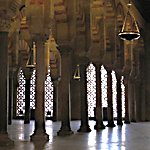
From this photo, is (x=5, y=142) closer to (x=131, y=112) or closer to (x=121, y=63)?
(x=121, y=63)

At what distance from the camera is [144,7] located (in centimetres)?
2041

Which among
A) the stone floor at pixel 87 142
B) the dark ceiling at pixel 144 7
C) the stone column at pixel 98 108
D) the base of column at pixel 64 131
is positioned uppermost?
the dark ceiling at pixel 144 7

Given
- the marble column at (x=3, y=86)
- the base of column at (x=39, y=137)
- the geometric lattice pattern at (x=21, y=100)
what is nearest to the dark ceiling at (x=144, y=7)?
the geometric lattice pattern at (x=21, y=100)

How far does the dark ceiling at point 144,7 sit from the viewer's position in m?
19.3

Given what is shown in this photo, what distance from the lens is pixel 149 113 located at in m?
21.9

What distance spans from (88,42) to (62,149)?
5753 millimetres

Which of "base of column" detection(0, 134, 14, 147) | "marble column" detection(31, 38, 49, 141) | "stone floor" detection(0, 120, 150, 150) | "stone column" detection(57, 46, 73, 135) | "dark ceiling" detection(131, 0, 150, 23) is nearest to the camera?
"base of column" detection(0, 134, 14, 147)

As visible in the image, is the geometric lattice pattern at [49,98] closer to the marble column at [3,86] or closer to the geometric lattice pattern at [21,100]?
the geometric lattice pattern at [21,100]

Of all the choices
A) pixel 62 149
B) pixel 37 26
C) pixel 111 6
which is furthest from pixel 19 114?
pixel 62 149

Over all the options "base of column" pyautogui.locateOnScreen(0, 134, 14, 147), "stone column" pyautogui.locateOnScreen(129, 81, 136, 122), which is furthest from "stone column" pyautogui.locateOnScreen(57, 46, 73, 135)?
"stone column" pyautogui.locateOnScreen(129, 81, 136, 122)

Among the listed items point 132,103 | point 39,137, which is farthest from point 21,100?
point 39,137

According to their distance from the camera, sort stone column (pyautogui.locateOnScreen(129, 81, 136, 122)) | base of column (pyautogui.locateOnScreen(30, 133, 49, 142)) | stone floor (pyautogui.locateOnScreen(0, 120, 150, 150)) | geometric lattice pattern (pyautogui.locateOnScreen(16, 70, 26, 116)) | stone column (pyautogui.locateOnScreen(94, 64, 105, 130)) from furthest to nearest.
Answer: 1. geometric lattice pattern (pyautogui.locateOnScreen(16, 70, 26, 116))
2. stone column (pyautogui.locateOnScreen(129, 81, 136, 122))
3. stone column (pyautogui.locateOnScreen(94, 64, 105, 130))
4. base of column (pyautogui.locateOnScreen(30, 133, 49, 142))
5. stone floor (pyautogui.locateOnScreen(0, 120, 150, 150))

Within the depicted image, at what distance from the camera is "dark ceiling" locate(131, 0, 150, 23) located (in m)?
19.3

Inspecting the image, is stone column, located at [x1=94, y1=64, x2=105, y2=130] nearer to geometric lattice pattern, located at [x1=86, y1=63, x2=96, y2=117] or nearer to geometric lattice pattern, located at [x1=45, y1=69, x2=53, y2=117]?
geometric lattice pattern, located at [x1=86, y1=63, x2=96, y2=117]
